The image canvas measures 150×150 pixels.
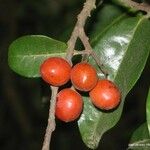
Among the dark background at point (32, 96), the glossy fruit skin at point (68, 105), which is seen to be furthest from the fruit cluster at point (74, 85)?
the dark background at point (32, 96)

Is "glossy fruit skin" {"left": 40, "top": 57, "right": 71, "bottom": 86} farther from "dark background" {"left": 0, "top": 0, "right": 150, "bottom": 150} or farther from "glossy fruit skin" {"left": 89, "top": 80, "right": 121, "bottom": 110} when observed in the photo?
"dark background" {"left": 0, "top": 0, "right": 150, "bottom": 150}

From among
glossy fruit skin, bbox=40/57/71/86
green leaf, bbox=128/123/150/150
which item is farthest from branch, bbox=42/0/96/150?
green leaf, bbox=128/123/150/150

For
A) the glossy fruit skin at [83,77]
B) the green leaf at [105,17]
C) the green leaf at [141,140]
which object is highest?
the glossy fruit skin at [83,77]

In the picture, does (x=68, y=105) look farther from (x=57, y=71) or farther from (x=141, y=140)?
(x=141, y=140)

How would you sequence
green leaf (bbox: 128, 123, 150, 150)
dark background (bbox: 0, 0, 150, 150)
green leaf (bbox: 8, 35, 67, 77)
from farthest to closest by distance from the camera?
1. dark background (bbox: 0, 0, 150, 150)
2. green leaf (bbox: 128, 123, 150, 150)
3. green leaf (bbox: 8, 35, 67, 77)

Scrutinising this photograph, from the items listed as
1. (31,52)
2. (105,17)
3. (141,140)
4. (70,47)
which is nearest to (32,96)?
(105,17)

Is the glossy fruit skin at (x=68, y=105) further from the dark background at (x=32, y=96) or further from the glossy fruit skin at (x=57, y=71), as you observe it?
the dark background at (x=32, y=96)
